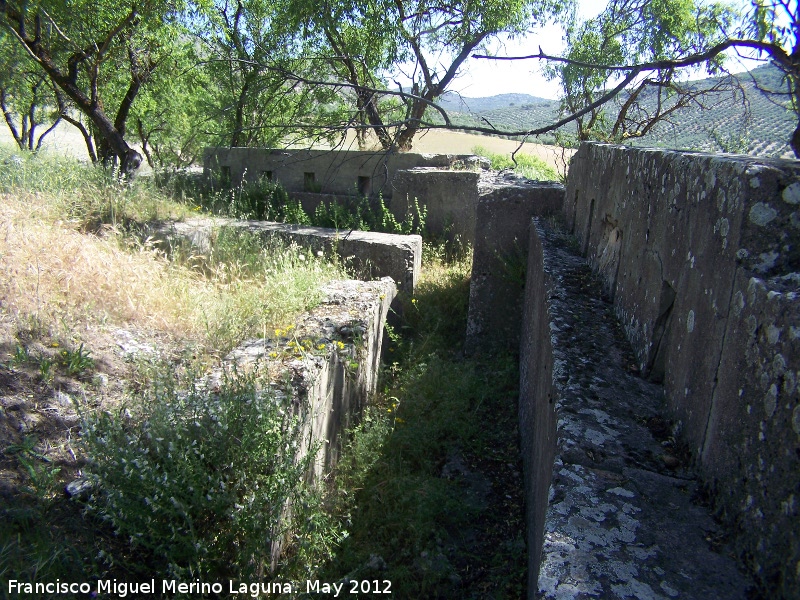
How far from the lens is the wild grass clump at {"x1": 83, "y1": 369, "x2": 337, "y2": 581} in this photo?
2.03 metres

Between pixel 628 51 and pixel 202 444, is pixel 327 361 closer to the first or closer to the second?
pixel 202 444

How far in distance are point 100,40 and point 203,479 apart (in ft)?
35.3

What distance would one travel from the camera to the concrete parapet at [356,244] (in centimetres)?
591

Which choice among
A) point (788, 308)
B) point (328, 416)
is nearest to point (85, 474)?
point (328, 416)

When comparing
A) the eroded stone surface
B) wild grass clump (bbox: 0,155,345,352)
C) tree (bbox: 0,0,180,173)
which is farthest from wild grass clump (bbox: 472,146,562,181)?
tree (bbox: 0,0,180,173)

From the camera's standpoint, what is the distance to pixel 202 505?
2.11m

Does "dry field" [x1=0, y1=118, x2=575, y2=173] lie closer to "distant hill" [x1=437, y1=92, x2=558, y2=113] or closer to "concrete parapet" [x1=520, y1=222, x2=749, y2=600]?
"distant hill" [x1=437, y1=92, x2=558, y2=113]

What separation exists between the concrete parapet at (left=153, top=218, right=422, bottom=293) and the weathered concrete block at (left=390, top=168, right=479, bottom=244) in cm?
147

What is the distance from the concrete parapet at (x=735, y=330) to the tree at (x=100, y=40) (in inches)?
363

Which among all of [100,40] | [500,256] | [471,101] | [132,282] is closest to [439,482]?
[500,256]

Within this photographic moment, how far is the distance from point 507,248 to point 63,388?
3.84m

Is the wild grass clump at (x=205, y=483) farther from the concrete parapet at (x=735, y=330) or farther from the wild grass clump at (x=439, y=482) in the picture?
the concrete parapet at (x=735, y=330)

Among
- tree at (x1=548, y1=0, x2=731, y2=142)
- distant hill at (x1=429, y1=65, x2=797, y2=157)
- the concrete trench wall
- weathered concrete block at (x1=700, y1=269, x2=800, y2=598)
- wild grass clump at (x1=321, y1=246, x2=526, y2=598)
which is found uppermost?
tree at (x1=548, y1=0, x2=731, y2=142)

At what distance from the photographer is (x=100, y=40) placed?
10016 mm
